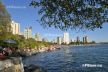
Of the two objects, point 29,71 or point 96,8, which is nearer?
point 96,8

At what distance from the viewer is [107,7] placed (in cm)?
1484

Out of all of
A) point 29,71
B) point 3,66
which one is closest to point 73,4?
point 3,66

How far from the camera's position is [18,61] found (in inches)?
1045

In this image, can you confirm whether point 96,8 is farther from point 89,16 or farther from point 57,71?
point 57,71

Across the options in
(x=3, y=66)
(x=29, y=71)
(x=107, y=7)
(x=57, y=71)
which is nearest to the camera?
(x=107, y=7)

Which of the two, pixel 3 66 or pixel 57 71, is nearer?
pixel 3 66

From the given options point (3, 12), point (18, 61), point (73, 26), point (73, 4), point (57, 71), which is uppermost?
point (3, 12)

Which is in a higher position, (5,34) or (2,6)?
(2,6)

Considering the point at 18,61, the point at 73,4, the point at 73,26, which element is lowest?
the point at 18,61

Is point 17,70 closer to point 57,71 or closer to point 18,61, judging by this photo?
point 18,61

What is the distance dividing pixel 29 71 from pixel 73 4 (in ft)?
77.5

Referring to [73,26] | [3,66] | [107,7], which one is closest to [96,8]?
[107,7]

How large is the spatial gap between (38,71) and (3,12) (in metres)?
41.4

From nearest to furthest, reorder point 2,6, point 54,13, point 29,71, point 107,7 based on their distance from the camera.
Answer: point 107,7 < point 54,13 < point 29,71 < point 2,6
